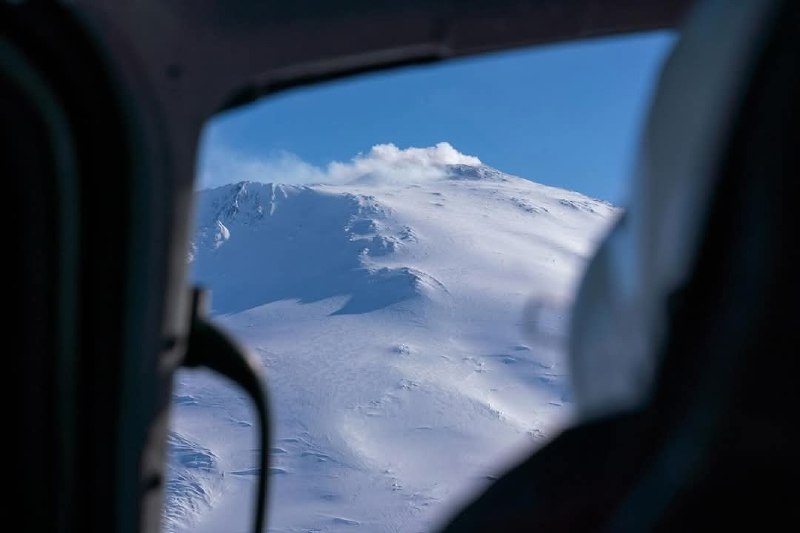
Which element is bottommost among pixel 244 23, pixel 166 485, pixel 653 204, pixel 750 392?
pixel 166 485

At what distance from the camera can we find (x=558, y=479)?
26.2 inches

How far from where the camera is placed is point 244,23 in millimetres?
1210

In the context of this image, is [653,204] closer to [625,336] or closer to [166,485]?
[625,336]

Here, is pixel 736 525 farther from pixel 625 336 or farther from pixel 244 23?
pixel 244 23

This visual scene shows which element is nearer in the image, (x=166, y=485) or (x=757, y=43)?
(x=757, y=43)

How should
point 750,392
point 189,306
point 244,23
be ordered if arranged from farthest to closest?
point 189,306 < point 244,23 < point 750,392

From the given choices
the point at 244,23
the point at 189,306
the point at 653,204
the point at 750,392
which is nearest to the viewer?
the point at 750,392

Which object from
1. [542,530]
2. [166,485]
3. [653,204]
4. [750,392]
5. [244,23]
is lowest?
[166,485]

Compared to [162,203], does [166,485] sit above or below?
below

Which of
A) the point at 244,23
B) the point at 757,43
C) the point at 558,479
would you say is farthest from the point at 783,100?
the point at 244,23

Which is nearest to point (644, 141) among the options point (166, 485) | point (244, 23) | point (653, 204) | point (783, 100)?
point (653, 204)

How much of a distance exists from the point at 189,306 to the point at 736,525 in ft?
3.23

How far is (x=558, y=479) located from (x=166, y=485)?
881mm

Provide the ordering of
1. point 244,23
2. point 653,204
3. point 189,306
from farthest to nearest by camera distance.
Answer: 1. point 189,306
2. point 244,23
3. point 653,204
